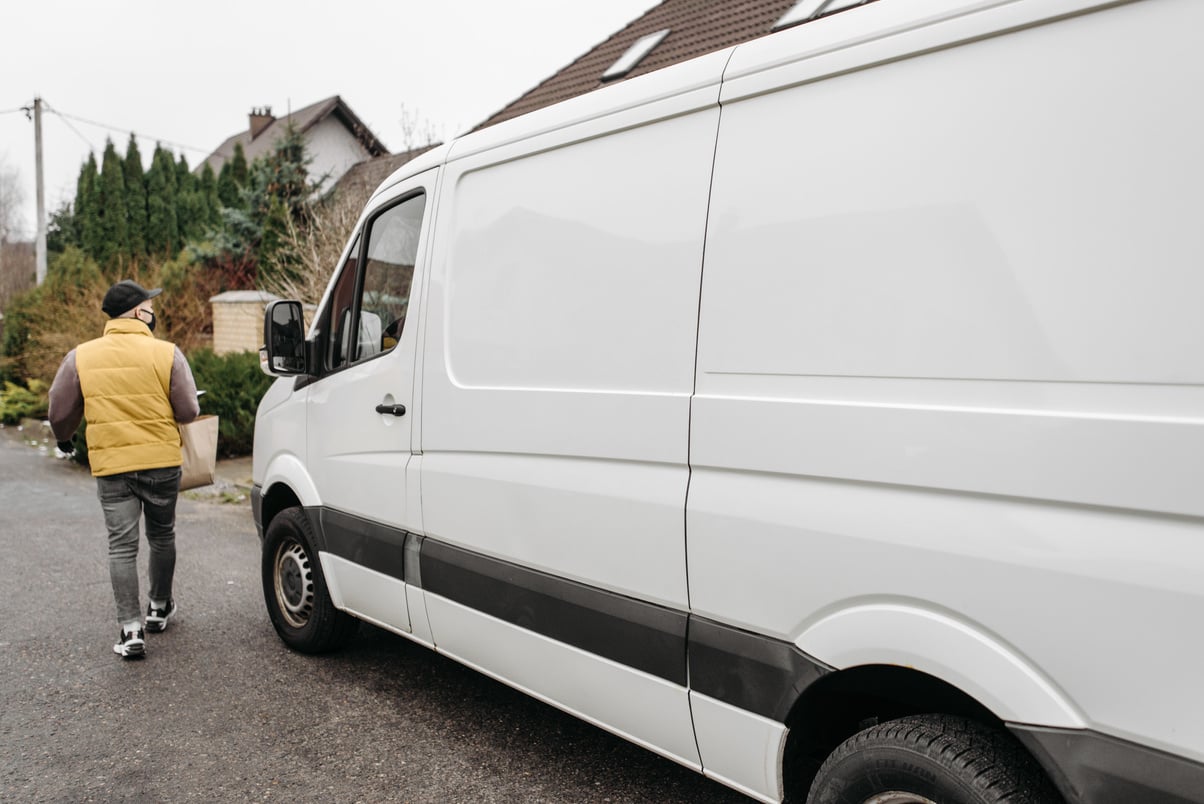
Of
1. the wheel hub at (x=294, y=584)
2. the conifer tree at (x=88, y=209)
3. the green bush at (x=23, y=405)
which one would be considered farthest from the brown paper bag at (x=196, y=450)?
the conifer tree at (x=88, y=209)

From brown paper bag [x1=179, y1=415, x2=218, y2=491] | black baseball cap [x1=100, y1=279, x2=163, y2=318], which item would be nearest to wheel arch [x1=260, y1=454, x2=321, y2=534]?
brown paper bag [x1=179, y1=415, x2=218, y2=491]

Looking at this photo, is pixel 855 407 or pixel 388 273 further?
pixel 388 273

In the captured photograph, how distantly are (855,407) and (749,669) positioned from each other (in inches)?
28.6

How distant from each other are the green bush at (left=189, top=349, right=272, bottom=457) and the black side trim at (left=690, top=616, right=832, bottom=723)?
1012cm

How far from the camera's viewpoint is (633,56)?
44.7 feet

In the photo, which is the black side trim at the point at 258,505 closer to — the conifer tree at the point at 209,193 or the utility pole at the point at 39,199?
the utility pole at the point at 39,199

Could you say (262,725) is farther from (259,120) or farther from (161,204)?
(259,120)

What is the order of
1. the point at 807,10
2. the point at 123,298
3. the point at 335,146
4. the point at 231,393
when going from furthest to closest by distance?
1. the point at 335,146
2. the point at 231,393
3. the point at 807,10
4. the point at 123,298

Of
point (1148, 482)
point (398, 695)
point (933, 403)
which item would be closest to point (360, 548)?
point (398, 695)

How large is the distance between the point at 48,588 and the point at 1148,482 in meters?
6.06

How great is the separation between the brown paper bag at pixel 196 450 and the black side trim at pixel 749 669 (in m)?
3.33

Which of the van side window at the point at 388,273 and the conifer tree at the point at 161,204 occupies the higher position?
the conifer tree at the point at 161,204

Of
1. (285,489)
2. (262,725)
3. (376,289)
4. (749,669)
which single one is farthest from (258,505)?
(749,669)

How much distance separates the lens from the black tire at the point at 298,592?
4.47 m
